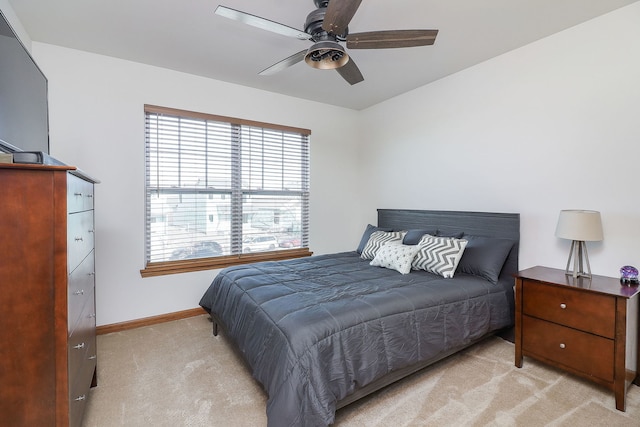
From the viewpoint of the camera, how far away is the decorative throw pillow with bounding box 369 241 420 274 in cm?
274

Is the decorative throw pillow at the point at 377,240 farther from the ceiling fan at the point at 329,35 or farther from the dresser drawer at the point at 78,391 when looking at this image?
the dresser drawer at the point at 78,391

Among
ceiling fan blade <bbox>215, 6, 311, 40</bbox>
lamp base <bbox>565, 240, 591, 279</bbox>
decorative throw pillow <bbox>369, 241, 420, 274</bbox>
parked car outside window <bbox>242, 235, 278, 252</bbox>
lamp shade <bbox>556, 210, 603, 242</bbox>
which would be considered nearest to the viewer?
ceiling fan blade <bbox>215, 6, 311, 40</bbox>

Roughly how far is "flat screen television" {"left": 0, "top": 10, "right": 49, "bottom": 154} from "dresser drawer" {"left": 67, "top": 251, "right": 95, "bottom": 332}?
665 millimetres

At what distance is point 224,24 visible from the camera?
2.38 m

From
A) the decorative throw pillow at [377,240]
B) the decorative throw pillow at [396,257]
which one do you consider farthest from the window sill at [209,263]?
the decorative throw pillow at [396,257]

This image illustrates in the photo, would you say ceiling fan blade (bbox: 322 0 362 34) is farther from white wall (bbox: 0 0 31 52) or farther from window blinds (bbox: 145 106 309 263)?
window blinds (bbox: 145 106 309 263)

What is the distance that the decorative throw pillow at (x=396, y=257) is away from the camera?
2.74m

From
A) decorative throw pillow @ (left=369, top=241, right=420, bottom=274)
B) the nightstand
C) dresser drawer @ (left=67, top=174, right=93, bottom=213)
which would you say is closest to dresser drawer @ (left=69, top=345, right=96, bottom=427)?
dresser drawer @ (left=67, top=174, right=93, bottom=213)

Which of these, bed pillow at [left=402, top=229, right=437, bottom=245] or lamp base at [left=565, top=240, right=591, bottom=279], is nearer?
lamp base at [left=565, top=240, right=591, bottom=279]

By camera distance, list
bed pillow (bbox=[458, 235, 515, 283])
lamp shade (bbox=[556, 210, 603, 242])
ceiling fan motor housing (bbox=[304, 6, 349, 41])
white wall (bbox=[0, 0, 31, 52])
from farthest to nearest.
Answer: bed pillow (bbox=[458, 235, 515, 283]), lamp shade (bbox=[556, 210, 603, 242]), white wall (bbox=[0, 0, 31, 52]), ceiling fan motor housing (bbox=[304, 6, 349, 41])

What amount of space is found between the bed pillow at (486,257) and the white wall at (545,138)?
0.26 meters

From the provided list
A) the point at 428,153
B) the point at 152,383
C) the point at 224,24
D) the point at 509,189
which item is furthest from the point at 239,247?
the point at 509,189

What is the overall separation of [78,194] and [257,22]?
4.51 ft

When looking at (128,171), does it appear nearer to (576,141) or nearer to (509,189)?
(509,189)
